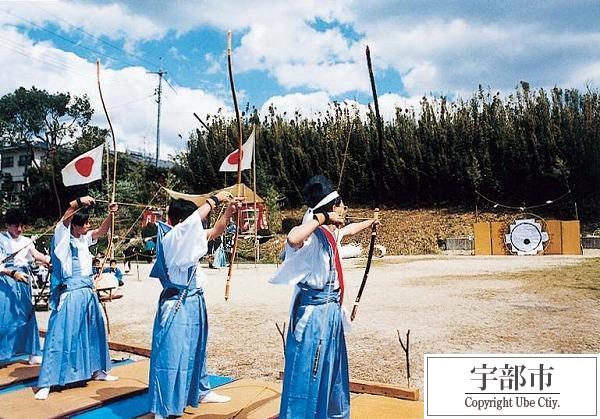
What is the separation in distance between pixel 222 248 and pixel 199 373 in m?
10.9

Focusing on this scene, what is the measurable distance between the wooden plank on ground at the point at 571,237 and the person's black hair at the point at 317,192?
13506 mm

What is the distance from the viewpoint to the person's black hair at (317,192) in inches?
99.9

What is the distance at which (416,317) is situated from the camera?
6.29m

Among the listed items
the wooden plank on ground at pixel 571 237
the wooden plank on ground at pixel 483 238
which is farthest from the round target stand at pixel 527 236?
the wooden plank on ground at pixel 483 238

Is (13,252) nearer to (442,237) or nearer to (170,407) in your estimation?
(170,407)

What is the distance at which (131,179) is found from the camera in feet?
43.5

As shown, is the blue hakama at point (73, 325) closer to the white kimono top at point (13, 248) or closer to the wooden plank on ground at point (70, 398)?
the wooden plank on ground at point (70, 398)

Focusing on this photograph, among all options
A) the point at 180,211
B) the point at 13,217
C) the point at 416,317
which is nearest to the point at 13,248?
the point at 13,217

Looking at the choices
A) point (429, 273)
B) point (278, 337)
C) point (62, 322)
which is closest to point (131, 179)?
point (429, 273)

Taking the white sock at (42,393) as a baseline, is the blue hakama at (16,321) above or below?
above

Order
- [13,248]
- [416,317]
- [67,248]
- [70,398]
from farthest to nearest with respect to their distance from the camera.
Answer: [416,317] < [13,248] < [67,248] < [70,398]

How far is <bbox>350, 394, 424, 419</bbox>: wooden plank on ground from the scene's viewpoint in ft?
10.2

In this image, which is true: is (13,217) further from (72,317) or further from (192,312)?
(192,312)

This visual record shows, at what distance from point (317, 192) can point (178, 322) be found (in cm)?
105
